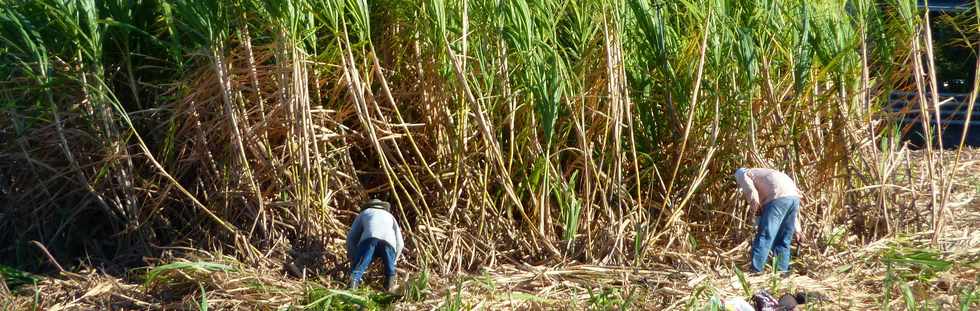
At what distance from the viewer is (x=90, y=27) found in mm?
5559

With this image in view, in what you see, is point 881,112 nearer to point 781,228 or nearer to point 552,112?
point 781,228

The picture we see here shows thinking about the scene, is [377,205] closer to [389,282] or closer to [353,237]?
[353,237]

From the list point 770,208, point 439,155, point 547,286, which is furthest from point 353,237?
point 770,208

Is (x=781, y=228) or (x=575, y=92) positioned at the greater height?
(x=575, y=92)

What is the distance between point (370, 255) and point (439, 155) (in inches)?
31.4

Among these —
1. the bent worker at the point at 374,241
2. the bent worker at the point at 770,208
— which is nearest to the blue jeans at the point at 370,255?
the bent worker at the point at 374,241

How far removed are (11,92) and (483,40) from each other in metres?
2.58

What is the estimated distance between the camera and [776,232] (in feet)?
19.1

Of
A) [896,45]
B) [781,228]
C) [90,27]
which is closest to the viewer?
[90,27]

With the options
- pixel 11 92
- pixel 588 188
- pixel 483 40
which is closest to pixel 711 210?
pixel 588 188

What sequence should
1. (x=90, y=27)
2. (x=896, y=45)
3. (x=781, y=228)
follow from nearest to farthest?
(x=90, y=27) < (x=781, y=228) < (x=896, y=45)

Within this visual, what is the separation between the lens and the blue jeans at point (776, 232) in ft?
18.9

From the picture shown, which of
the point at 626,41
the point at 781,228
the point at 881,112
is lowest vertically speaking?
the point at 781,228

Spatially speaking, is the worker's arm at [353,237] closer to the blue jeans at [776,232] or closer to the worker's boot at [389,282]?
the worker's boot at [389,282]
